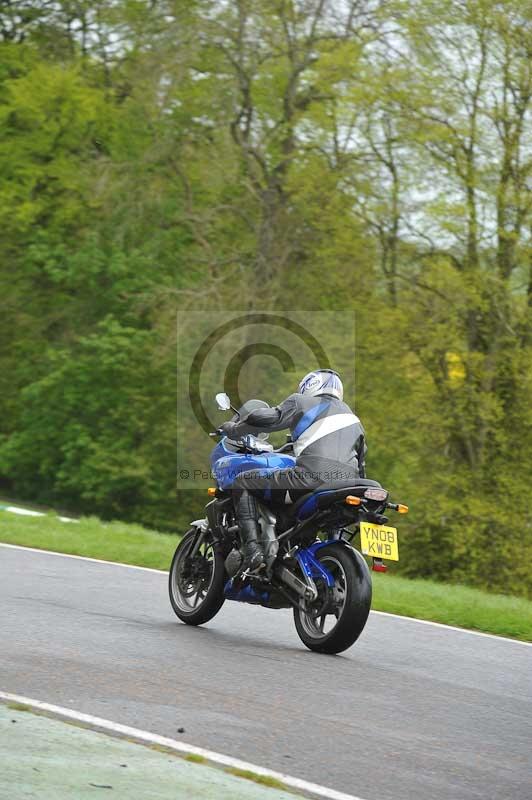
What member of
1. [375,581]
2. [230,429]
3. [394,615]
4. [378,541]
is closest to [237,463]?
[230,429]

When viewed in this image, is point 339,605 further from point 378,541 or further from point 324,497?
point 324,497

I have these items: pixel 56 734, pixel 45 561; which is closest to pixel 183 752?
pixel 56 734

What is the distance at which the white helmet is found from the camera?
8625 millimetres

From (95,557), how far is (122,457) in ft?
81.2

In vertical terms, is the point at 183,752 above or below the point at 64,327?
below

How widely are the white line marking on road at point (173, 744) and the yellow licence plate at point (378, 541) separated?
2.71 m

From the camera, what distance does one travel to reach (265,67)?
34.5 meters

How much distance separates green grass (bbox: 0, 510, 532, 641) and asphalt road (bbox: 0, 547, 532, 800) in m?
0.69

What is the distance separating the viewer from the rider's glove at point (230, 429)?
28.5 feet

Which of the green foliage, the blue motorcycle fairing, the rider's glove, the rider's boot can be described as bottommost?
the rider's boot

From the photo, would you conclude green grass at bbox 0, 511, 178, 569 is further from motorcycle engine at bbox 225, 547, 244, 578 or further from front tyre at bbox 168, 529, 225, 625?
motorcycle engine at bbox 225, 547, 244, 578

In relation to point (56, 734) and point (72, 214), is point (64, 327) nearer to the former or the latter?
point (72, 214)

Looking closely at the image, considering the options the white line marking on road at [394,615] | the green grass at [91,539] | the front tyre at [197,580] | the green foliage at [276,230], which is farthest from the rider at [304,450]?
the green foliage at [276,230]

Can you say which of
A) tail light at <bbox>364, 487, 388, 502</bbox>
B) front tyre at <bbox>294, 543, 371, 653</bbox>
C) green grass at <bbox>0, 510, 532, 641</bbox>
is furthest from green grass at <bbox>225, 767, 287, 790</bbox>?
green grass at <bbox>0, 510, 532, 641</bbox>
